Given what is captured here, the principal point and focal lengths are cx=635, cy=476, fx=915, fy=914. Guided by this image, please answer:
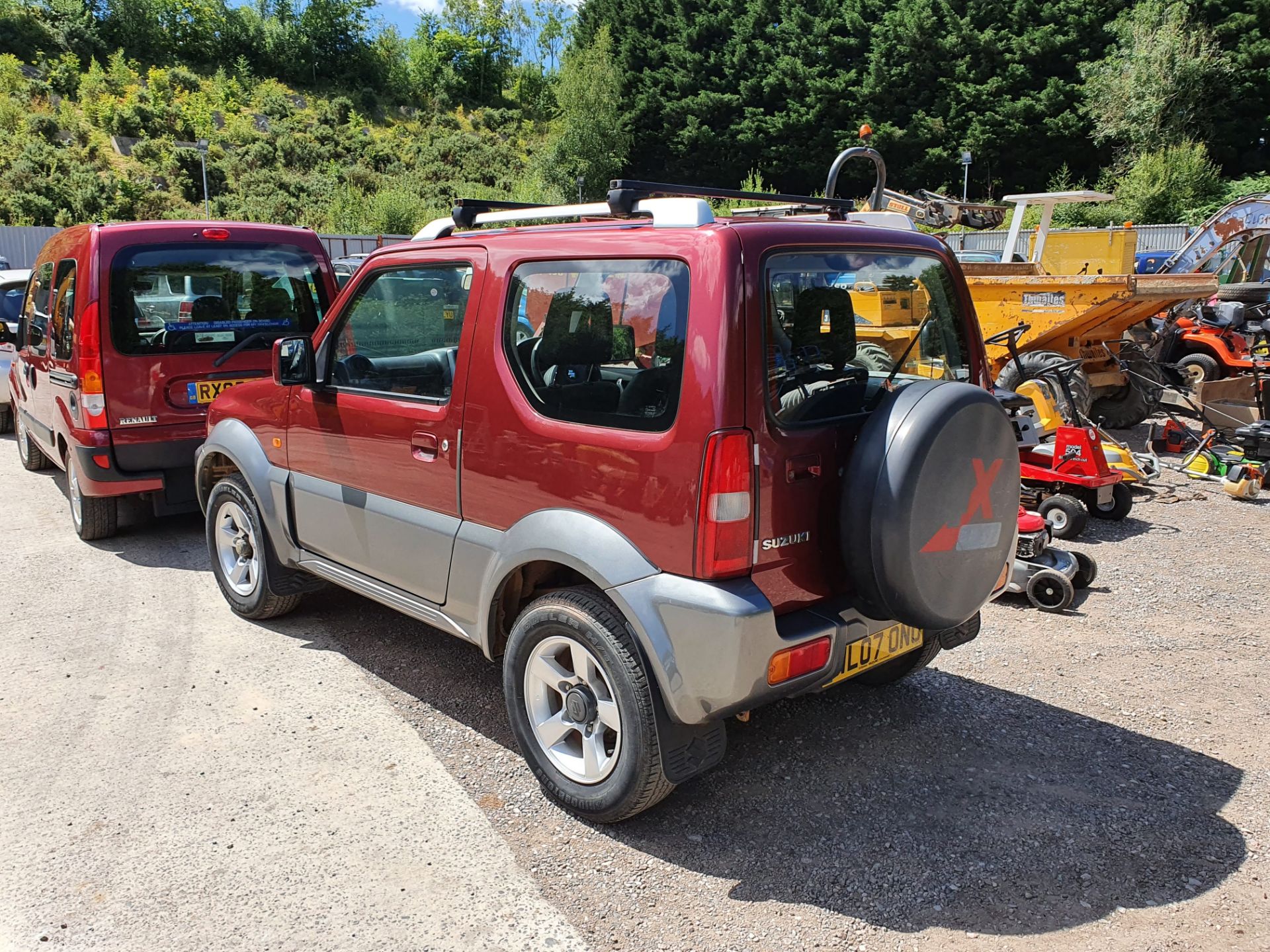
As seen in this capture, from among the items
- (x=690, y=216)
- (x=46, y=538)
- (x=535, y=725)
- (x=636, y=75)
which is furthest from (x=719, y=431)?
(x=636, y=75)

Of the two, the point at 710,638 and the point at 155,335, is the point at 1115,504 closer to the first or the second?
the point at 710,638

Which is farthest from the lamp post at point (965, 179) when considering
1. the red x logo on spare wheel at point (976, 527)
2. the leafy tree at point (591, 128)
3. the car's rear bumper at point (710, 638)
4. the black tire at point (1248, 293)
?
the car's rear bumper at point (710, 638)

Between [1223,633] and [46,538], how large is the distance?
7.46 meters

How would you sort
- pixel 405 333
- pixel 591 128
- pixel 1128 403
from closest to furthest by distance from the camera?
pixel 405 333 → pixel 1128 403 → pixel 591 128

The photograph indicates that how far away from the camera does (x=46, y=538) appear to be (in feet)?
21.3

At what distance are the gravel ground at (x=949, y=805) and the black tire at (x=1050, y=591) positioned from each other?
0.15 metres

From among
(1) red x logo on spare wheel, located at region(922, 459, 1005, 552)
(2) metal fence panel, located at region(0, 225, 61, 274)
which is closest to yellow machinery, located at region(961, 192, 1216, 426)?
(1) red x logo on spare wheel, located at region(922, 459, 1005, 552)

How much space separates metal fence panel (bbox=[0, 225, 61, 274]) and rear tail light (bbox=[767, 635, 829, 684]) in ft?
108

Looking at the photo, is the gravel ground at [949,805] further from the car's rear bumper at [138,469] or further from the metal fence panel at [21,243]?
the metal fence panel at [21,243]

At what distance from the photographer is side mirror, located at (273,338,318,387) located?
411 cm

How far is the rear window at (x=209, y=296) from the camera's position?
5.89 m

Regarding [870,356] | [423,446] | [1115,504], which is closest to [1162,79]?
[1115,504]

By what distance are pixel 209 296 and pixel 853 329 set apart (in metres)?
4.74

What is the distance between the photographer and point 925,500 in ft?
9.23
